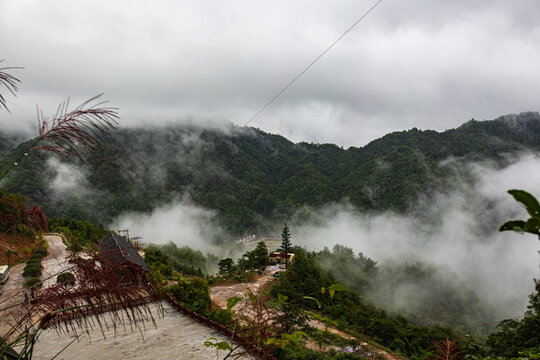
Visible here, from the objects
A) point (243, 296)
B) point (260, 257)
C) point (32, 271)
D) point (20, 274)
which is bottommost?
point (243, 296)

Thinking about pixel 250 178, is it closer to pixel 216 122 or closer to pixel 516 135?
pixel 216 122

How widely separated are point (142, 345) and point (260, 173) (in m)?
118

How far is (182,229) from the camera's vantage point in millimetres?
86250

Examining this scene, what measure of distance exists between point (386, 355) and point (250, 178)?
357ft

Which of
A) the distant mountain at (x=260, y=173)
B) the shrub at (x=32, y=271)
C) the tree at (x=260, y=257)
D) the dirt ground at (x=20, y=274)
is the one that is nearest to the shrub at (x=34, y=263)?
the shrub at (x=32, y=271)

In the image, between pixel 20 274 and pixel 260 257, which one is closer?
pixel 20 274

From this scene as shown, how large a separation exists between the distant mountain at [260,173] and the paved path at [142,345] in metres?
70.6

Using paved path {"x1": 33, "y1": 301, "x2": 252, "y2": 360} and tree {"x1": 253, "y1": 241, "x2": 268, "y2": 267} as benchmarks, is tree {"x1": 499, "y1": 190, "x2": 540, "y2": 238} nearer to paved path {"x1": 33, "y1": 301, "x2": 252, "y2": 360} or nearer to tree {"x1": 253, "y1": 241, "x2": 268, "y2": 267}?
paved path {"x1": 33, "y1": 301, "x2": 252, "y2": 360}

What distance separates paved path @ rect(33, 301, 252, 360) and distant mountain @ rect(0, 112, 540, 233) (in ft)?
232

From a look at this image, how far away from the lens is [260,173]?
4975 inches

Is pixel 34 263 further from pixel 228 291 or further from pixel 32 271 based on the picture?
pixel 228 291

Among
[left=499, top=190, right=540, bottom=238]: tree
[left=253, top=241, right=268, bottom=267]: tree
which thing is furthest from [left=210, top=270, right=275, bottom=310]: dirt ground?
[left=499, top=190, right=540, bottom=238]: tree

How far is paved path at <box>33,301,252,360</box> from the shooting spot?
26.9 feet

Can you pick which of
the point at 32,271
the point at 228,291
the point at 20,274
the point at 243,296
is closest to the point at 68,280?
the point at 243,296
